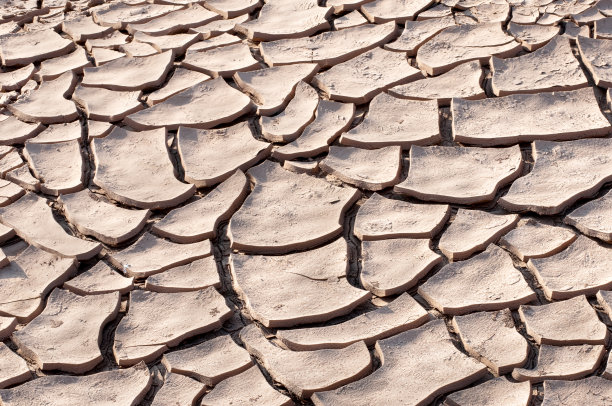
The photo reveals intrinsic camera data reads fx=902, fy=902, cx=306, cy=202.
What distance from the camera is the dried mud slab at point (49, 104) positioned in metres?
2.58

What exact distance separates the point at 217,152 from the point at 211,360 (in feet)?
2.40

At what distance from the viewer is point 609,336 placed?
1.73 metres

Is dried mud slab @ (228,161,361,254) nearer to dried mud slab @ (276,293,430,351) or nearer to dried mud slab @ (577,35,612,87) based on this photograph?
dried mud slab @ (276,293,430,351)

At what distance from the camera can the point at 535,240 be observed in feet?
6.48

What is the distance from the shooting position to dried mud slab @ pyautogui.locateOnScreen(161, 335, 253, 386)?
174cm

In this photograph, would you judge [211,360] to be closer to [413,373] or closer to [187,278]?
[187,278]

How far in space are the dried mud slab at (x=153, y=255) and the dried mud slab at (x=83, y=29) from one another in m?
1.15

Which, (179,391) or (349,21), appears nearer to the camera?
(179,391)

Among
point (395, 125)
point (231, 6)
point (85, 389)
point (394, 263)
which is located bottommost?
point (85, 389)

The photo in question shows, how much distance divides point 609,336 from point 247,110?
3.91ft

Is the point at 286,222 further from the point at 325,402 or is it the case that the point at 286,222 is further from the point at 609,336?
the point at 609,336

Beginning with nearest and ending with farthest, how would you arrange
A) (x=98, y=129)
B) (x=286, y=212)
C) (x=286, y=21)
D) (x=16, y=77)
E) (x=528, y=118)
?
(x=286, y=212)
(x=528, y=118)
(x=98, y=129)
(x=16, y=77)
(x=286, y=21)

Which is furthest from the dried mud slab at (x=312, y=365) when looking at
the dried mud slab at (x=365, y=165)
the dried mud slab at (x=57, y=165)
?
the dried mud slab at (x=57, y=165)

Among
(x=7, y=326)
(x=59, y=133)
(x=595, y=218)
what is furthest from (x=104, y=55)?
(x=595, y=218)
